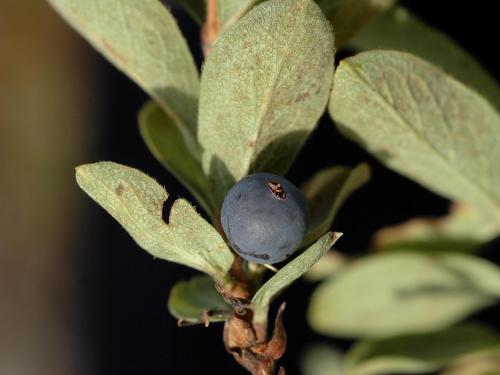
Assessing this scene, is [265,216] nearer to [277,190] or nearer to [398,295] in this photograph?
[277,190]

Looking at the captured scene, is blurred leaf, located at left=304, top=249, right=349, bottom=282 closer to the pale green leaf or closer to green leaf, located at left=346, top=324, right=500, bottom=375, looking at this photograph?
green leaf, located at left=346, top=324, right=500, bottom=375

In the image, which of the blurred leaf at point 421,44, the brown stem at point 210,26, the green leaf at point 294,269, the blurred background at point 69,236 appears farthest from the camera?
the blurred background at point 69,236

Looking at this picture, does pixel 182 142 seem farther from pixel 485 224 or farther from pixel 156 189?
pixel 485 224

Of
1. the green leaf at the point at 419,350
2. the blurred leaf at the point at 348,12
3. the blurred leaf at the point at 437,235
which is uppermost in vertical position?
the blurred leaf at the point at 348,12

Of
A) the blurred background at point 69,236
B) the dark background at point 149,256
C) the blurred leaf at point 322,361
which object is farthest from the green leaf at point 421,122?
the blurred background at point 69,236

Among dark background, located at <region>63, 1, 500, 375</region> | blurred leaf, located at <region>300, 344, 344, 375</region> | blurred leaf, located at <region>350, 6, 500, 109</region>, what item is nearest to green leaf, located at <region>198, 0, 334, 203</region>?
blurred leaf, located at <region>350, 6, 500, 109</region>

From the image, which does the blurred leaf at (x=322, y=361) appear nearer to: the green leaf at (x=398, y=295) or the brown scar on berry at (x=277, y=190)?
the green leaf at (x=398, y=295)
